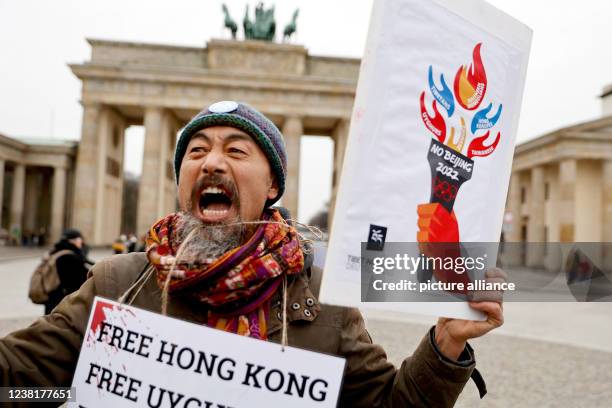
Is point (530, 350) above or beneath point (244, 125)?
beneath

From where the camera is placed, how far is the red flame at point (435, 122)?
142cm

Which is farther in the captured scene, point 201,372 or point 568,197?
point 568,197

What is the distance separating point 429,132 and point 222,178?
28.9 inches

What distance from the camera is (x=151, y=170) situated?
36312 mm

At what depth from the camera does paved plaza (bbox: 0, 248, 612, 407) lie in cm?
592

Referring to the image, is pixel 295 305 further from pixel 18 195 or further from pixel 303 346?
pixel 18 195

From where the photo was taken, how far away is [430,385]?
1633mm

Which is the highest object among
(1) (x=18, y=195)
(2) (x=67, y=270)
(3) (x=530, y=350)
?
(2) (x=67, y=270)

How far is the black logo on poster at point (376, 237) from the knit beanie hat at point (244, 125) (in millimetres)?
752

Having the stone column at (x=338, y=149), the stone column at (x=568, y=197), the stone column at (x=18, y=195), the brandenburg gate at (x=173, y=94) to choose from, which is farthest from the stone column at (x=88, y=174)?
the stone column at (x=568, y=197)

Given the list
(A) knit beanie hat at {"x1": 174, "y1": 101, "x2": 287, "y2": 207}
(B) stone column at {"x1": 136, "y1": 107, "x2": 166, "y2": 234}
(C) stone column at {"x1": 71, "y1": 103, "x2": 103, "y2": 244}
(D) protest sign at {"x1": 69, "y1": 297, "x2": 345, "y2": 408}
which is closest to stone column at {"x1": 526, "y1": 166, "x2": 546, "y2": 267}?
(B) stone column at {"x1": 136, "y1": 107, "x2": 166, "y2": 234}

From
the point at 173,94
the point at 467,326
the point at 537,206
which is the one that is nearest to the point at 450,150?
the point at 467,326

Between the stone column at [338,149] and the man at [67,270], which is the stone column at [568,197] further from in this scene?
the man at [67,270]

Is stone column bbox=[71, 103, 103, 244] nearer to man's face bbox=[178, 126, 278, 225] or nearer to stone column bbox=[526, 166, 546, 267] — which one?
stone column bbox=[526, 166, 546, 267]
